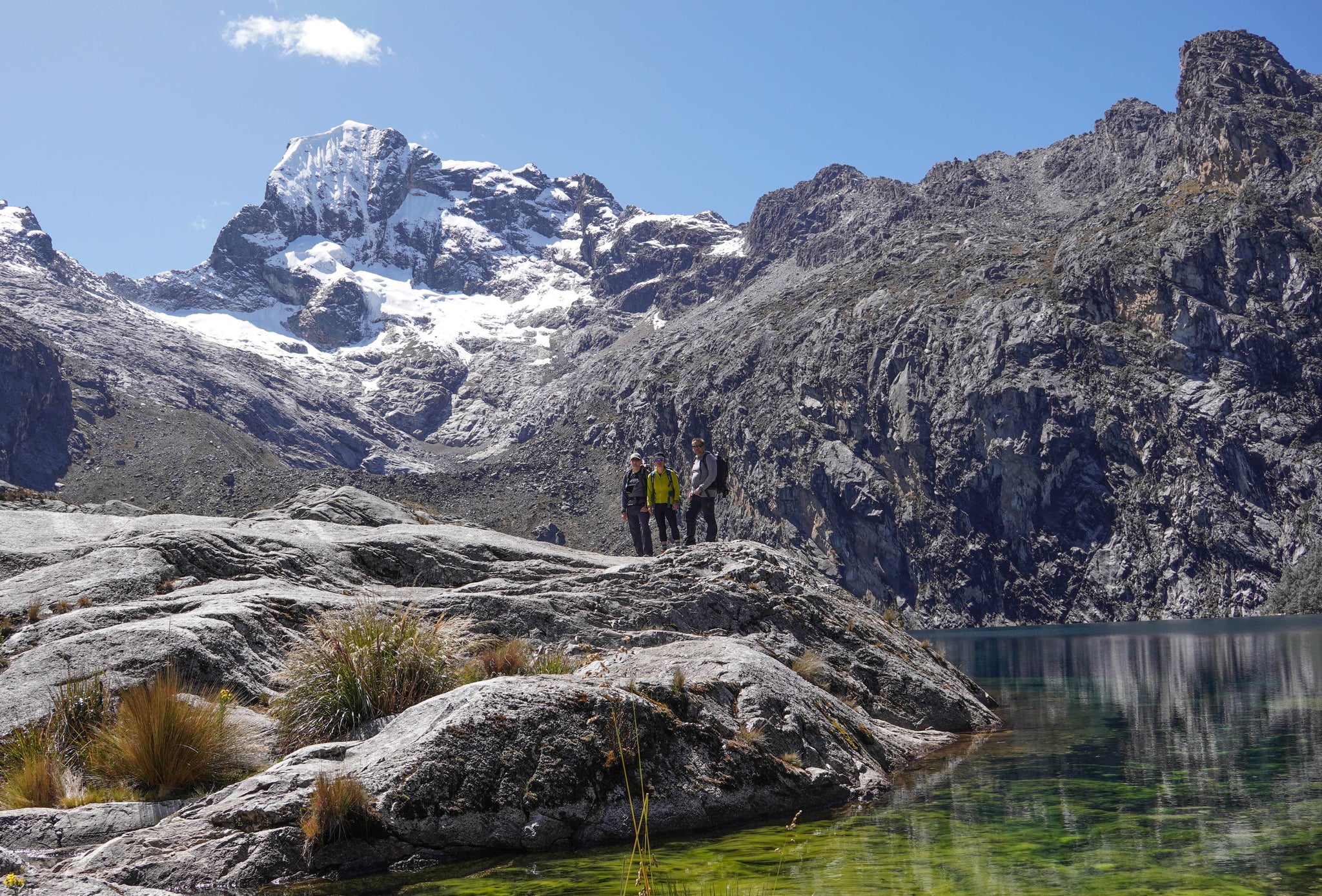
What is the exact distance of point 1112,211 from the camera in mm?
195500

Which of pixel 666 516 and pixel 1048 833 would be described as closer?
pixel 1048 833

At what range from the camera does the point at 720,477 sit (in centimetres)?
2156

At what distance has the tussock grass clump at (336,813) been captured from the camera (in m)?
8.08

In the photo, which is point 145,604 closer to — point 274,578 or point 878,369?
point 274,578

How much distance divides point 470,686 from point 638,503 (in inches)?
475

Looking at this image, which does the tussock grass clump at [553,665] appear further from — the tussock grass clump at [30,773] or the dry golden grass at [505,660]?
the tussock grass clump at [30,773]

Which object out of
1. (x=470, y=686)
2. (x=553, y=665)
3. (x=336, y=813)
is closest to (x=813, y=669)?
(x=553, y=665)

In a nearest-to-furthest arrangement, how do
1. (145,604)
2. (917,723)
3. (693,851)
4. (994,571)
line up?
(693,851) → (145,604) → (917,723) → (994,571)

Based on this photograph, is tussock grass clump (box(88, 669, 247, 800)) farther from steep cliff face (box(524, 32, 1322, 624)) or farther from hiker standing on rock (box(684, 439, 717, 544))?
steep cliff face (box(524, 32, 1322, 624))

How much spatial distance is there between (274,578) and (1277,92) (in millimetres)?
252959

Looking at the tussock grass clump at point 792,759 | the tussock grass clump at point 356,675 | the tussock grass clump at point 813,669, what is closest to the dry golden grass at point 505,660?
the tussock grass clump at point 356,675

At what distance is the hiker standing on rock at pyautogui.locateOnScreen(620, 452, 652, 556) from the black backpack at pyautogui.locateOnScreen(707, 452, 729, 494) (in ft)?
5.69

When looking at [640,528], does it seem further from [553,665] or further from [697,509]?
[553,665]

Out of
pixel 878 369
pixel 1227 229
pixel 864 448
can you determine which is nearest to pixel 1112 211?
pixel 1227 229
